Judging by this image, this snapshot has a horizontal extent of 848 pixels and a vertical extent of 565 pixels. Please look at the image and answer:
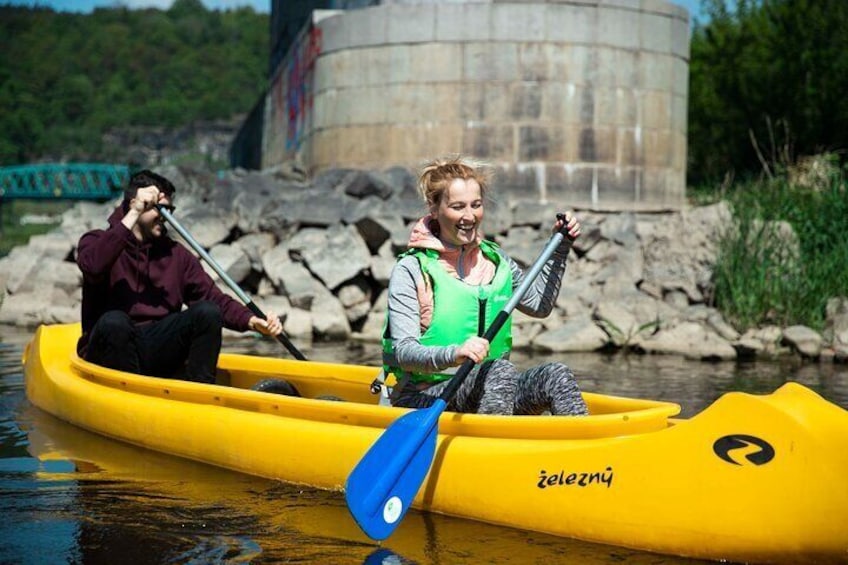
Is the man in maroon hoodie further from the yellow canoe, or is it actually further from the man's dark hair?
the yellow canoe

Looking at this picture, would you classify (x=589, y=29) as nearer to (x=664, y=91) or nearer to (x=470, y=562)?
(x=664, y=91)

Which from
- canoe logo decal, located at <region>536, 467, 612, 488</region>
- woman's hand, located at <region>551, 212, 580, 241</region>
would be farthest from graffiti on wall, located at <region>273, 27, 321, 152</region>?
canoe logo decal, located at <region>536, 467, 612, 488</region>

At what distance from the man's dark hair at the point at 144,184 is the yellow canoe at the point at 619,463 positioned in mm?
969

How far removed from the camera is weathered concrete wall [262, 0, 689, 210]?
1163 centimetres

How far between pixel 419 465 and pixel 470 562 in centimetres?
42

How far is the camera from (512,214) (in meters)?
11.0

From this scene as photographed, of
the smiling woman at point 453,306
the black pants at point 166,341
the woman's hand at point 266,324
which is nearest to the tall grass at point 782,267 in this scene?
the woman's hand at point 266,324

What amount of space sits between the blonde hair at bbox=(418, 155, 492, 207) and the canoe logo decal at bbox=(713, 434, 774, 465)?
121 centimetres

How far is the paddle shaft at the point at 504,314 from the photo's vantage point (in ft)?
12.3

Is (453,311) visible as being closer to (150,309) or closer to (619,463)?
(619,463)

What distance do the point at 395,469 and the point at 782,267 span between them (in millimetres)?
5971

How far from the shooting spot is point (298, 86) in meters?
14.2

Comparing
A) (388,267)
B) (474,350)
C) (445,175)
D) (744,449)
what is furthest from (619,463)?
(388,267)

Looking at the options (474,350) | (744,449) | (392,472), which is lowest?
(392,472)
